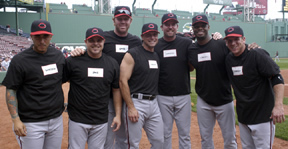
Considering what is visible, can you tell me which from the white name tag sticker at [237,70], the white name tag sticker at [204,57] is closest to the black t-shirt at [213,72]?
the white name tag sticker at [204,57]

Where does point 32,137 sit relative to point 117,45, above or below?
below

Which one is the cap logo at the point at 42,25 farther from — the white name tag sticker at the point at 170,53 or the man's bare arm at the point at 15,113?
the white name tag sticker at the point at 170,53

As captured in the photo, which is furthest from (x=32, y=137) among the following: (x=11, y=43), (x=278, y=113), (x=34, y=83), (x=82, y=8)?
(x=82, y=8)

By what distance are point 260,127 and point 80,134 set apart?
90.1 inches

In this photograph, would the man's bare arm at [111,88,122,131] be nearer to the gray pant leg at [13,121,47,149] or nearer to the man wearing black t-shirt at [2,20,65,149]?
the man wearing black t-shirt at [2,20,65,149]

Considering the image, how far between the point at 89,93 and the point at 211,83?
1.79 metres

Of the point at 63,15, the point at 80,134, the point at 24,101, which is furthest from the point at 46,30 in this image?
the point at 63,15

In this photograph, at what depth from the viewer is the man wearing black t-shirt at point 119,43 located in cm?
376

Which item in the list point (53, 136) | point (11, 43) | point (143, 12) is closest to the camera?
point (53, 136)

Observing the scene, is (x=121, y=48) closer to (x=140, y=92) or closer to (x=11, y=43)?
(x=140, y=92)

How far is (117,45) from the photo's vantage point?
3.90m

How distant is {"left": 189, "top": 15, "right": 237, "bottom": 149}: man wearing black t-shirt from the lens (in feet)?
12.4

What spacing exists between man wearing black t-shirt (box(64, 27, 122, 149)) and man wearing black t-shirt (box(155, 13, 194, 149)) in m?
0.96

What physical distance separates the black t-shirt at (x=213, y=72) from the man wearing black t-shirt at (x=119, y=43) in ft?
3.50
